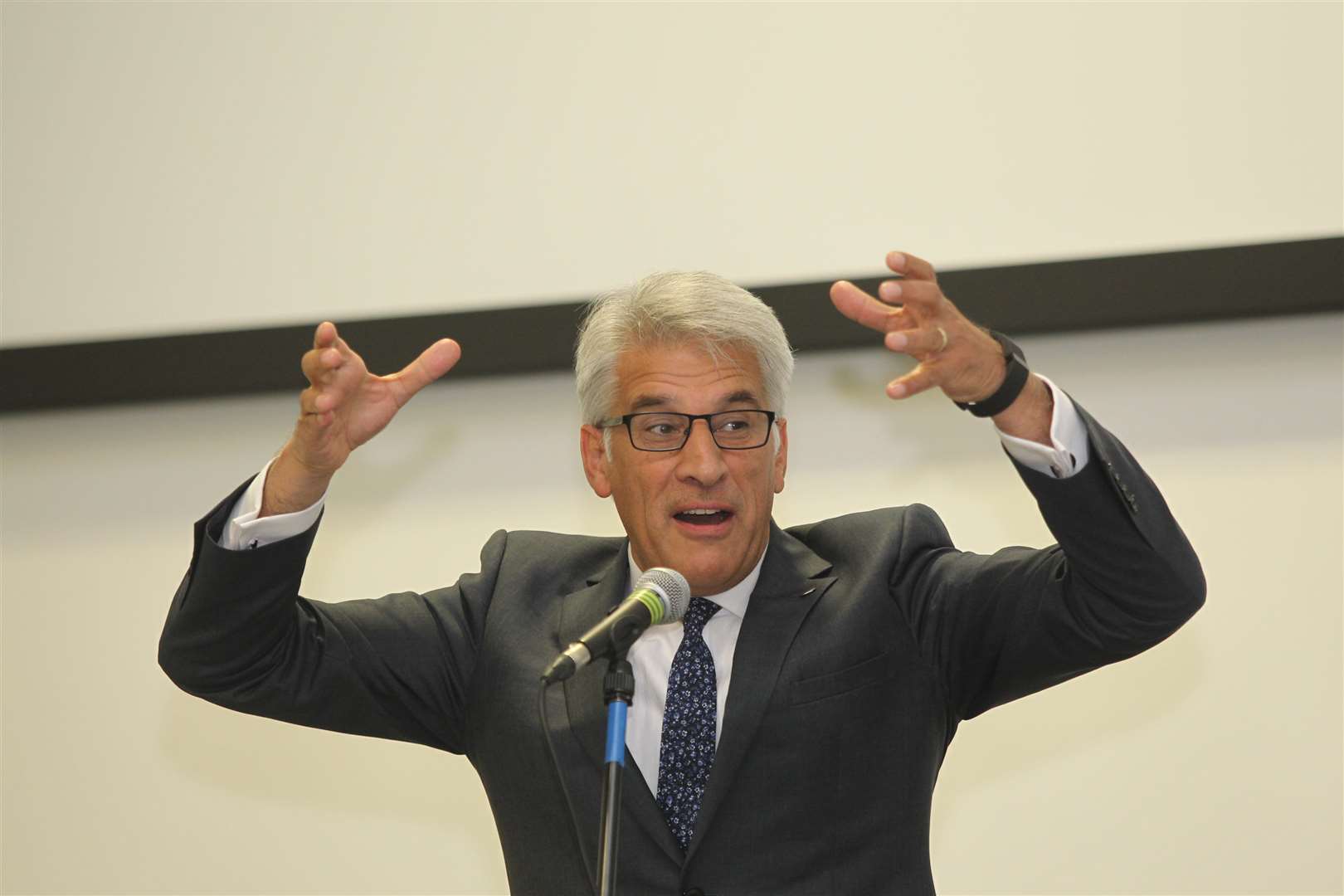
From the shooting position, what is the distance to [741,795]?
200 cm

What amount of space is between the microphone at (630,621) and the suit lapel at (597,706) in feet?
0.79

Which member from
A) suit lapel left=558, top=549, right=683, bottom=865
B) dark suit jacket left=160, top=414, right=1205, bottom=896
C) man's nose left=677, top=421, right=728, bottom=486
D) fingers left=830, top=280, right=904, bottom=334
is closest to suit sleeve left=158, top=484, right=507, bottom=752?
dark suit jacket left=160, top=414, right=1205, bottom=896

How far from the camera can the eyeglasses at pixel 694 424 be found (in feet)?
7.04

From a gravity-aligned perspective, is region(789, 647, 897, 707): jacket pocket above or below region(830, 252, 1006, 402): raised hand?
below

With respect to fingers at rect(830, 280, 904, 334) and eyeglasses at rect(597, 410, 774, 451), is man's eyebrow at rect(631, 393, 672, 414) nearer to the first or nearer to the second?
eyeglasses at rect(597, 410, 774, 451)

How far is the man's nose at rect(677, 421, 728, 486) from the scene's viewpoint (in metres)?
2.10

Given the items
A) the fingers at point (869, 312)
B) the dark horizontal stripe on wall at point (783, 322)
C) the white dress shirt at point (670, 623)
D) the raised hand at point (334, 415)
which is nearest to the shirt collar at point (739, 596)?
the white dress shirt at point (670, 623)

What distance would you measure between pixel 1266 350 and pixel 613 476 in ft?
4.74

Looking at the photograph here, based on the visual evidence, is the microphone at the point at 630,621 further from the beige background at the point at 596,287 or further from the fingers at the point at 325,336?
the beige background at the point at 596,287

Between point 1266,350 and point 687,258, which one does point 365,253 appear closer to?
point 687,258

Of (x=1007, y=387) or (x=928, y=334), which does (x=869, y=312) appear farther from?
(x=1007, y=387)

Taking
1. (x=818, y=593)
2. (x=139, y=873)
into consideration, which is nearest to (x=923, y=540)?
(x=818, y=593)

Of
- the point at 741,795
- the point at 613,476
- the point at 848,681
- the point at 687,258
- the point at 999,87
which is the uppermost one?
the point at 999,87

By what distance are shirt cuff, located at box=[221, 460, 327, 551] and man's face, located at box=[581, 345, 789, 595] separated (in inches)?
18.4
